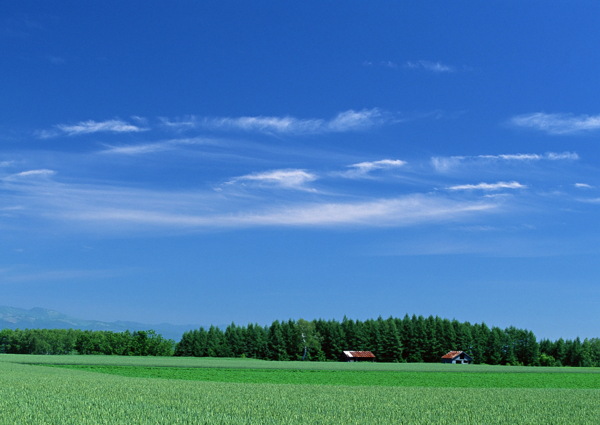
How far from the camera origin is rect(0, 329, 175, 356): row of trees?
150m

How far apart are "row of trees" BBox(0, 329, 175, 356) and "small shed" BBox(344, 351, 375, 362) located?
151 ft

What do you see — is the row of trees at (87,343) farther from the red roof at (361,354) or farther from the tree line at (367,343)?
the red roof at (361,354)

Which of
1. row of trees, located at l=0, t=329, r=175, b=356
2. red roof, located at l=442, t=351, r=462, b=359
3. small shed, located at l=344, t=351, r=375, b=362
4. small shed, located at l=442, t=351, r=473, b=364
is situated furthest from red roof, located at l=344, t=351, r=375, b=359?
row of trees, located at l=0, t=329, r=175, b=356

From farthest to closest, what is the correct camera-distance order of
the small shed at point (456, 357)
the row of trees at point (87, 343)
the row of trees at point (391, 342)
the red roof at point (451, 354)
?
the row of trees at point (87, 343), the row of trees at point (391, 342), the small shed at point (456, 357), the red roof at point (451, 354)

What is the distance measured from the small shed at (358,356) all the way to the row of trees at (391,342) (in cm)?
204

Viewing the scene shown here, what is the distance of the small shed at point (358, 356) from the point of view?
455 feet

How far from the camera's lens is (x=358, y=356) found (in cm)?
13888

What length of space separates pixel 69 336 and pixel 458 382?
150850 mm

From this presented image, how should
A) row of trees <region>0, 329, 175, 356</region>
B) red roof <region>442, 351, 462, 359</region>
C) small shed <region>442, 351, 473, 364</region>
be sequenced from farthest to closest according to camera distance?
row of trees <region>0, 329, 175, 356</region>
small shed <region>442, 351, 473, 364</region>
red roof <region>442, 351, 462, 359</region>

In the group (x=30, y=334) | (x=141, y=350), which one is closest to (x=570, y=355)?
(x=141, y=350)

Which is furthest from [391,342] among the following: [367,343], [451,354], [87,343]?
[87,343]

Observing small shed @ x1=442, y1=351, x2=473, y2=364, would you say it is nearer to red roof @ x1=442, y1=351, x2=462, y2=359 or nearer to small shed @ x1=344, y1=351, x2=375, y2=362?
red roof @ x1=442, y1=351, x2=462, y2=359

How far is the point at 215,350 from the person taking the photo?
14600 cm

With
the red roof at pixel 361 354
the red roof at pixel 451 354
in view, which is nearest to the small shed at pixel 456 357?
the red roof at pixel 451 354
